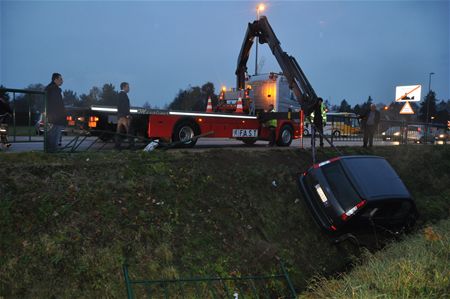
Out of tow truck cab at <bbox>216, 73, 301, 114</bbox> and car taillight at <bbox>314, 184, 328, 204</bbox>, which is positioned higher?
tow truck cab at <bbox>216, 73, 301, 114</bbox>

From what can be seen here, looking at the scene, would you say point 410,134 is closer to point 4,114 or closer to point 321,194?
point 321,194

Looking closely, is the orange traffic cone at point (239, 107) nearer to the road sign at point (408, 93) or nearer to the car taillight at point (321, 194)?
the car taillight at point (321, 194)

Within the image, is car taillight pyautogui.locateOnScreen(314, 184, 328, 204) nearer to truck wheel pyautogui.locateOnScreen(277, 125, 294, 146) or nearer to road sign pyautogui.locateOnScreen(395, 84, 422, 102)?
truck wheel pyautogui.locateOnScreen(277, 125, 294, 146)

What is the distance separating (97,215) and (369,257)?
435cm

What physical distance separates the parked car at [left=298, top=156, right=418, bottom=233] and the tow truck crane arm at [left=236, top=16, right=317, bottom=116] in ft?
17.8

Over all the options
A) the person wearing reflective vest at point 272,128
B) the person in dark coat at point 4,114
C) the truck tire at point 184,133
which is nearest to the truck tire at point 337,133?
the person wearing reflective vest at point 272,128

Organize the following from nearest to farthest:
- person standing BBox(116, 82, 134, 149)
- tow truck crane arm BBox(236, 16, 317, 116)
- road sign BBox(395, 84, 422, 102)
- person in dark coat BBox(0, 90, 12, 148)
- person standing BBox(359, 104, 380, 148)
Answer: person in dark coat BBox(0, 90, 12, 148), person standing BBox(116, 82, 134, 149), tow truck crane arm BBox(236, 16, 317, 116), person standing BBox(359, 104, 380, 148), road sign BBox(395, 84, 422, 102)

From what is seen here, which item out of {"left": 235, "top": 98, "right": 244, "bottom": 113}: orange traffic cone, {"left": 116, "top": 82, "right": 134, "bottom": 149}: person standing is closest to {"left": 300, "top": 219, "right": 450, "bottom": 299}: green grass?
{"left": 116, "top": 82, "right": 134, "bottom": 149}: person standing

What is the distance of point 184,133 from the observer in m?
11.3

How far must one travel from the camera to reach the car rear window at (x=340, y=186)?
264 inches

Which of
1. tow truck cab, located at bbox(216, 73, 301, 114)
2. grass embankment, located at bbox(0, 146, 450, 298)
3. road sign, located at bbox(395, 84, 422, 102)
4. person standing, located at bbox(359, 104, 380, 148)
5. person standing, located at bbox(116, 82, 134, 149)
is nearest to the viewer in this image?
grass embankment, located at bbox(0, 146, 450, 298)

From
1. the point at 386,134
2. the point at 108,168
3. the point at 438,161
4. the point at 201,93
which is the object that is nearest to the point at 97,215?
the point at 108,168

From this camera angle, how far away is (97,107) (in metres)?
10.1

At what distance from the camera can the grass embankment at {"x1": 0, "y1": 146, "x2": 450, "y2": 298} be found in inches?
184
